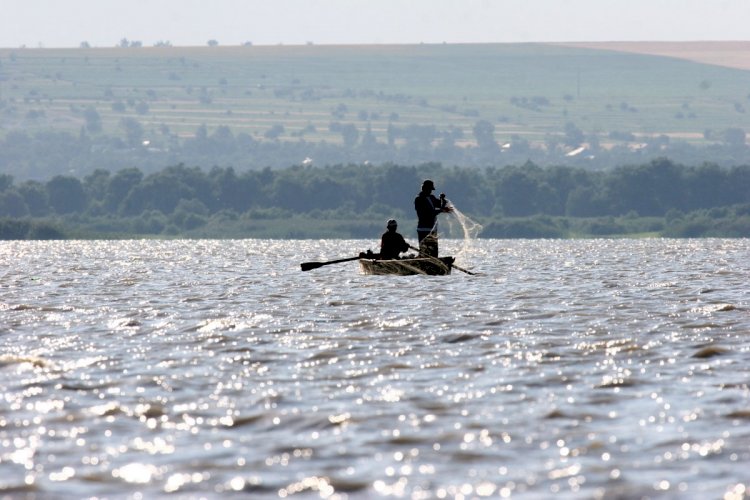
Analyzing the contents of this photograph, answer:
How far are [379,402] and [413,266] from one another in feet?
104

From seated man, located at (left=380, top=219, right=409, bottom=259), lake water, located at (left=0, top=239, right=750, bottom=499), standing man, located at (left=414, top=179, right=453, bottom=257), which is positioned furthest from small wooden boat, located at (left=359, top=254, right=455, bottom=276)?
lake water, located at (left=0, top=239, right=750, bottom=499)

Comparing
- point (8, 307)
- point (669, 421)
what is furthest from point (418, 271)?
point (669, 421)

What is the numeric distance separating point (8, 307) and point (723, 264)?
4539 cm

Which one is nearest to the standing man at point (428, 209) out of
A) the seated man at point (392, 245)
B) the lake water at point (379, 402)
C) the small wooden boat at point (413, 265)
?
the small wooden boat at point (413, 265)

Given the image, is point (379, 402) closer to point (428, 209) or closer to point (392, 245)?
point (428, 209)

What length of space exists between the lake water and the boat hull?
13112 mm

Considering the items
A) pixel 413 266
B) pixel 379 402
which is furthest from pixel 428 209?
pixel 379 402

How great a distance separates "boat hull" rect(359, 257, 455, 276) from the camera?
5062cm

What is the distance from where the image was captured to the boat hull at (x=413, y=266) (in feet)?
166

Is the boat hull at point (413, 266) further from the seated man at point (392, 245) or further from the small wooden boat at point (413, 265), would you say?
the seated man at point (392, 245)

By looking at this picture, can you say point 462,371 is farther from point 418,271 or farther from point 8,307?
point 418,271

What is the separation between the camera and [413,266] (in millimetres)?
51344

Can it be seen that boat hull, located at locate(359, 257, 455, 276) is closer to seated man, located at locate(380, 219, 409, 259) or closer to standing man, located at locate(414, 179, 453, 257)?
seated man, located at locate(380, 219, 409, 259)

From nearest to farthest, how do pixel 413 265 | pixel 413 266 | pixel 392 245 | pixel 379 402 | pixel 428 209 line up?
pixel 379 402 < pixel 428 209 < pixel 392 245 < pixel 413 265 < pixel 413 266
